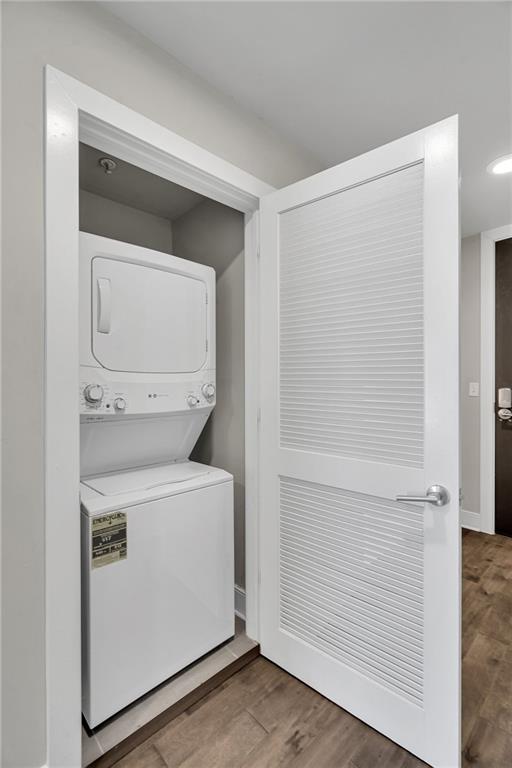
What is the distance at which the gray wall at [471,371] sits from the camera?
129 inches

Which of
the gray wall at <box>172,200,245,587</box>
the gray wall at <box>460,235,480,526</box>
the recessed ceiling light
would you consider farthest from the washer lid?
the gray wall at <box>460,235,480,526</box>

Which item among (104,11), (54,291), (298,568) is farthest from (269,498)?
(104,11)

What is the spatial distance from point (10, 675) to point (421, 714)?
1260 mm

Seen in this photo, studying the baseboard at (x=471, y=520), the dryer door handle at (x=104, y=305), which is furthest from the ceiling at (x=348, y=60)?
the baseboard at (x=471, y=520)

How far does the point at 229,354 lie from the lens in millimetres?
2057

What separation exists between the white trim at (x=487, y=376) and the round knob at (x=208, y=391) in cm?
251

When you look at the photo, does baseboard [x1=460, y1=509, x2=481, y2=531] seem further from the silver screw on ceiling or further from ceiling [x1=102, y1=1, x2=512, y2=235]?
the silver screw on ceiling

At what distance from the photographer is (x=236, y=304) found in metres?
2.01

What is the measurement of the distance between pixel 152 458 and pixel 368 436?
100 cm

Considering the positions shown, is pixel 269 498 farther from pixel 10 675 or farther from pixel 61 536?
pixel 10 675

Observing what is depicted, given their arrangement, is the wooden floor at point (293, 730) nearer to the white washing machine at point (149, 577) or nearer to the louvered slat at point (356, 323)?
the white washing machine at point (149, 577)

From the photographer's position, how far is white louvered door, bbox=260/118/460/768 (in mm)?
1206

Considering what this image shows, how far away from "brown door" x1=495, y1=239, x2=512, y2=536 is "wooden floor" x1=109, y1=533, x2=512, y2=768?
162cm

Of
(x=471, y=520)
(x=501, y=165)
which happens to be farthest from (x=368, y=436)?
(x=471, y=520)
